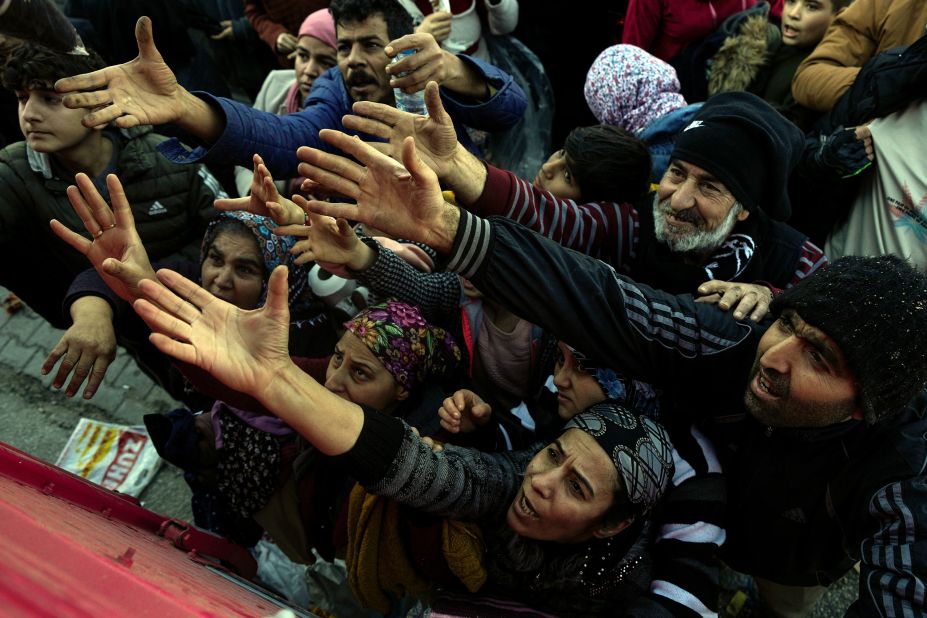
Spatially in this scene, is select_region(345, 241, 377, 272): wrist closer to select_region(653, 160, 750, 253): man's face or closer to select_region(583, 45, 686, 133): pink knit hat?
select_region(653, 160, 750, 253): man's face

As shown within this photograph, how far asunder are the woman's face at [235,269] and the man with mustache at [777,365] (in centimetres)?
77

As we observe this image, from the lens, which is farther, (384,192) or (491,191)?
(491,191)

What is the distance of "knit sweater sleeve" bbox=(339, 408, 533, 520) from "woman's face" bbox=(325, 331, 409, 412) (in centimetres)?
39

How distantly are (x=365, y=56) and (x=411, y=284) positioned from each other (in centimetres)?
104

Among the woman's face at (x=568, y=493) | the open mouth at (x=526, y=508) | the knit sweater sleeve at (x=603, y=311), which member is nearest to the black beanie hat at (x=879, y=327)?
the knit sweater sleeve at (x=603, y=311)

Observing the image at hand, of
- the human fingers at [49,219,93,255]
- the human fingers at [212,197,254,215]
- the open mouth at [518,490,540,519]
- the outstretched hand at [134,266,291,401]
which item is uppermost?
the human fingers at [212,197,254,215]

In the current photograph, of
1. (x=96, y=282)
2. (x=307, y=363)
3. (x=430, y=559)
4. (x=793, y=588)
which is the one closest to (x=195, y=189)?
(x=96, y=282)

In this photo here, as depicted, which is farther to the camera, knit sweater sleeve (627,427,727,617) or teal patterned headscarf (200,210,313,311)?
teal patterned headscarf (200,210,313,311)

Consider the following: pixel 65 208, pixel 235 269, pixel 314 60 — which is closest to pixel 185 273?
pixel 235 269

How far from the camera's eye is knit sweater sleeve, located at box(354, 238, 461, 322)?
2.11 meters

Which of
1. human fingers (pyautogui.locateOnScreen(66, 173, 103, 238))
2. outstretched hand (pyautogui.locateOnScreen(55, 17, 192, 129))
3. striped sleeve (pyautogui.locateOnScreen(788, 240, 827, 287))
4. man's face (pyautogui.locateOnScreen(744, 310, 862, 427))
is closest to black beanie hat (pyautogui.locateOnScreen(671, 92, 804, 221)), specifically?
striped sleeve (pyautogui.locateOnScreen(788, 240, 827, 287))

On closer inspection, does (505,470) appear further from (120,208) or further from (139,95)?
(139,95)

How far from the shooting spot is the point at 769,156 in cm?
209

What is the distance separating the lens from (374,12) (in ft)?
8.39
